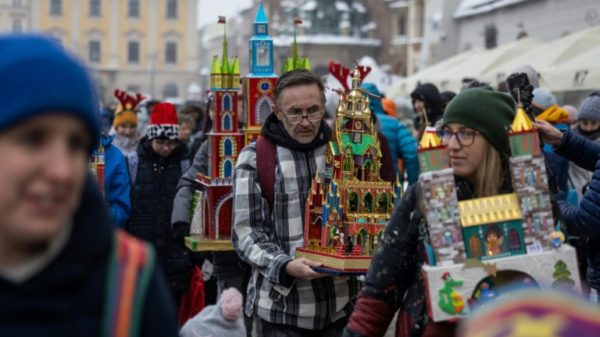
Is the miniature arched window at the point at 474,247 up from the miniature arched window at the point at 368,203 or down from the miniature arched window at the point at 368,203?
down

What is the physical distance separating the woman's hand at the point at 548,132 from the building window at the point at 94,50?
9538 centimetres

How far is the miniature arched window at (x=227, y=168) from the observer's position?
7.97 m

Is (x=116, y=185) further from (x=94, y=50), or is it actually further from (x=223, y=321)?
(x=94, y=50)

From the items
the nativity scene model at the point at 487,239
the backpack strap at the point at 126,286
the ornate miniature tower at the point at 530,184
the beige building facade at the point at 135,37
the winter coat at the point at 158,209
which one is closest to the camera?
the backpack strap at the point at 126,286

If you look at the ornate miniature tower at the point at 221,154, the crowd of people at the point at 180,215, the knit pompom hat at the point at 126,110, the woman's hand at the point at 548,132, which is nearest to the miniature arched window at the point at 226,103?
the ornate miniature tower at the point at 221,154

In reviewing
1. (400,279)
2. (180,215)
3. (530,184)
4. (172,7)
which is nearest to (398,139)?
(180,215)

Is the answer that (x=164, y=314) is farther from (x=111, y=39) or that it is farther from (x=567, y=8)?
(x=111, y=39)

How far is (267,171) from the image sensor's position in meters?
5.67

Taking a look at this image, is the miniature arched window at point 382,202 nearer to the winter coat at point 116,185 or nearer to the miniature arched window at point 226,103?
the winter coat at point 116,185

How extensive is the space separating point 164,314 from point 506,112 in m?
1.83

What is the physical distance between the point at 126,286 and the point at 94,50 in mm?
99113

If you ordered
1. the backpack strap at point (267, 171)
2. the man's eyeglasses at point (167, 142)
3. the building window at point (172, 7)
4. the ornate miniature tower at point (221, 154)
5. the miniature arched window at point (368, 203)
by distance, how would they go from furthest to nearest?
the building window at point (172, 7) → the man's eyeglasses at point (167, 142) → the ornate miniature tower at point (221, 154) → the miniature arched window at point (368, 203) → the backpack strap at point (267, 171)

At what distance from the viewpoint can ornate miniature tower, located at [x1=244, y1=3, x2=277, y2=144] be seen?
7.92 m

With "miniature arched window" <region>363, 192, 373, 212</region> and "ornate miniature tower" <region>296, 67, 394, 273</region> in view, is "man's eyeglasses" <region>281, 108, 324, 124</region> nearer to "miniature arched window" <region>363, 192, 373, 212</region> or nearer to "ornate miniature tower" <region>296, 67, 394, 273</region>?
"ornate miniature tower" <region>296, 67, 394, 273</region>
